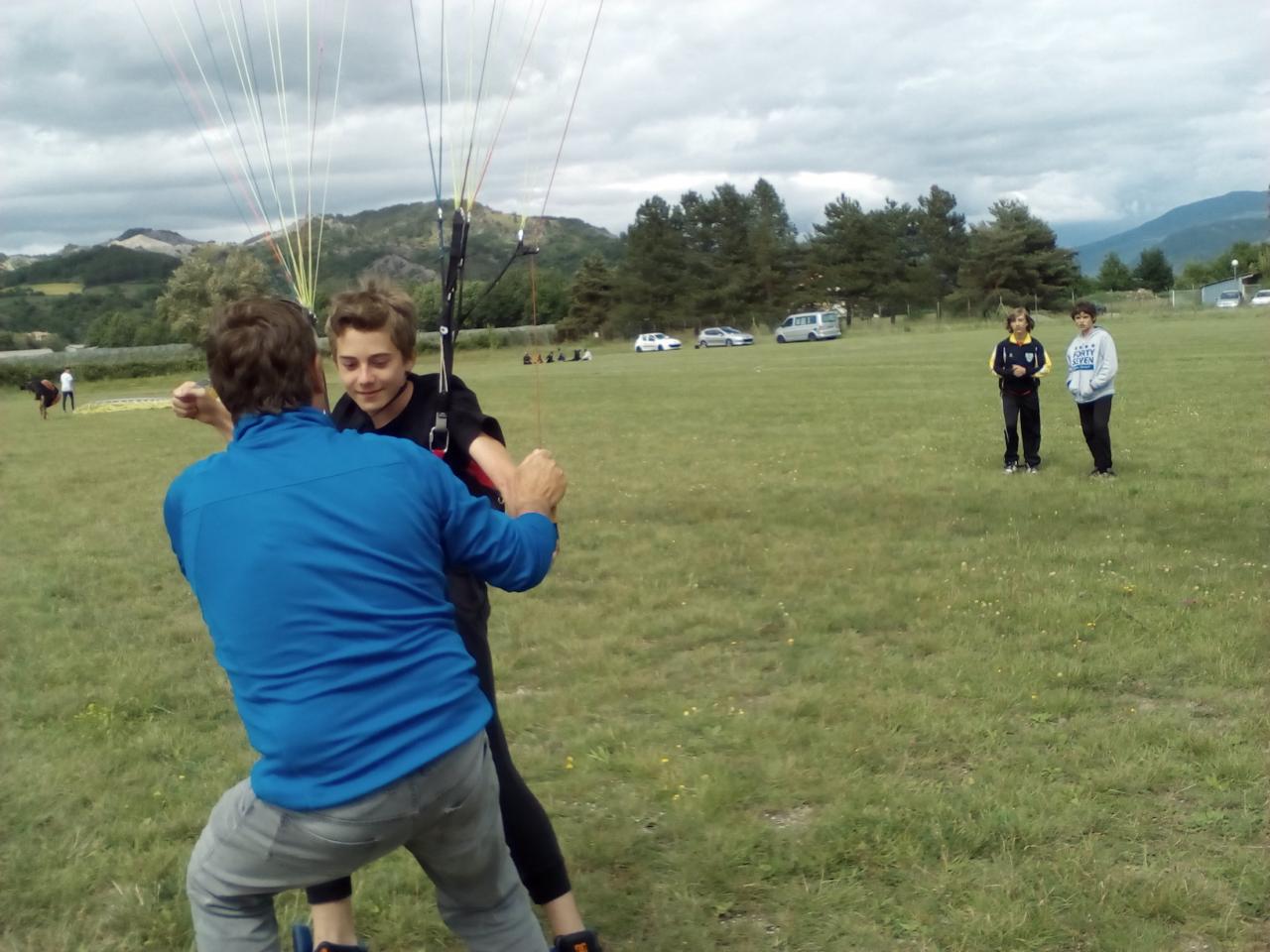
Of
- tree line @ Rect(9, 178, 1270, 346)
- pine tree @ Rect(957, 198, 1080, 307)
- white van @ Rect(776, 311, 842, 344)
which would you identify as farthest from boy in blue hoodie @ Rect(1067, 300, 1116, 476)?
pine tree @ Rect(957, 198, 1080, 307)

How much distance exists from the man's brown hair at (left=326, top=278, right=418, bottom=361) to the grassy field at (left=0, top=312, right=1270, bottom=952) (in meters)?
0.39

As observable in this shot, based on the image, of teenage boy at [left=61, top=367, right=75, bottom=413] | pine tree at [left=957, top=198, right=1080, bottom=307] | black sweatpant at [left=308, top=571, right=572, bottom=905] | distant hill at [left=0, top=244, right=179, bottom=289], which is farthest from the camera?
distant hill at [left=0, top=244, right=179, bottom=289]

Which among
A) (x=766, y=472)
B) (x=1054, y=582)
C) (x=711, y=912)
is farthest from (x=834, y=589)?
(x=766, y=472)

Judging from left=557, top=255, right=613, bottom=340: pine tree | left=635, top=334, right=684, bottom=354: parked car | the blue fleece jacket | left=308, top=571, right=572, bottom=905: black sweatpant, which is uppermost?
left=557, top=255, right=613, bottom=340: pine tree

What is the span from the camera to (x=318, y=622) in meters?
2.38

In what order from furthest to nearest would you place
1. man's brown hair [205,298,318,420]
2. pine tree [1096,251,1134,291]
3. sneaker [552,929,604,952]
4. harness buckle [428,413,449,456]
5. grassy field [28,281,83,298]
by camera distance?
grassy field [28,281,83,298]
pine tree [1096,251,1134,291]
sneaker [552,929,604,952]
harness buckle [428,413,449,456]
man's brown hair [205,298,318,420]

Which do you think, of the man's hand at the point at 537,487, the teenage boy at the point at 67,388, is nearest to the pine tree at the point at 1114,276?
the teenage boy at the point at 67,388

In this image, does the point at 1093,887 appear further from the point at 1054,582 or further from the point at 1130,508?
the point at 1130,508

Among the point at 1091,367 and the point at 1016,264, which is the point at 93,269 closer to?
the point at 1016,264

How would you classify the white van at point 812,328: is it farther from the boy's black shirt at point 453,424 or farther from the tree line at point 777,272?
the boy's black shirt at point 453,424

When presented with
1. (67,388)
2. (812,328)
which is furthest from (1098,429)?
(812,328)

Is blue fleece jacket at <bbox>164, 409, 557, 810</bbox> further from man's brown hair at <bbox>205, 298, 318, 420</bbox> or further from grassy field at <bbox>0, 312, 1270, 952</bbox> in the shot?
grassy field at <bbox>0, 312, 1270, 952</bbox>

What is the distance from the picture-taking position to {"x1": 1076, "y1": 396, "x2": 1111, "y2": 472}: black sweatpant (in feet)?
41.6

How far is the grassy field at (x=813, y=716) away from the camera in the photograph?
164 inches
